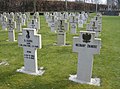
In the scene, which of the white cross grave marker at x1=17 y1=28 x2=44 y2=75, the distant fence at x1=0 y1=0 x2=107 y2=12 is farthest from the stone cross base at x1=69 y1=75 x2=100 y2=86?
the distant fence at x1=0 y1=0 x2=107 y2=12

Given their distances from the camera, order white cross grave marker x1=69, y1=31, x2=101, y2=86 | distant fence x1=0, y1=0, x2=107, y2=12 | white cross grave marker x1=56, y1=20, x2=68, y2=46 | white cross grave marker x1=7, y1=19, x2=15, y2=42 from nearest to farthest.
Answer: white cross grave marker x1=69, y1=31, x2=101, y2=86, white cross grave marker x1=56, y1=20, x2=68, y2=46, white cross grave marker x1=7, y1=19, x2=15, y2=42, distant fence x1=0, y1=0, x2=107, y2=12

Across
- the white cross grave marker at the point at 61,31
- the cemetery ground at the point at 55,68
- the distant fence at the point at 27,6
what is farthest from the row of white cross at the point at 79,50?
the distant fence at the point at 27,6

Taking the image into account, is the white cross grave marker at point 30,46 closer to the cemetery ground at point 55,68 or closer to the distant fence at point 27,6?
the cemetery ground at point 55,68

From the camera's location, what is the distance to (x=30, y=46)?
671cm

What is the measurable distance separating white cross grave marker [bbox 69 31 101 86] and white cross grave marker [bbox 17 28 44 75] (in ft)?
3.87

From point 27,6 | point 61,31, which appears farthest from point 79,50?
point 27,6

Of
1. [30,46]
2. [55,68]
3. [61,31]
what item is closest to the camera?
[30,46]

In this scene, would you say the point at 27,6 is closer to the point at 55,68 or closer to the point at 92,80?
the point at 55,68

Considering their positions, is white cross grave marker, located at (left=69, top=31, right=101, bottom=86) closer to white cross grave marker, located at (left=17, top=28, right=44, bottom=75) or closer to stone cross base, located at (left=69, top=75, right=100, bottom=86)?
stone cross base, located at (left=69, top=75, right=100, bottom=86)

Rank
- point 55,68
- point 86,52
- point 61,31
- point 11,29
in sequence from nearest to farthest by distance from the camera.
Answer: point 86,52
point 55,68
point 61,31
point 11,29

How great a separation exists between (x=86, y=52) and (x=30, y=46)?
175cm

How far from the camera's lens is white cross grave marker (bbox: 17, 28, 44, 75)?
659cm

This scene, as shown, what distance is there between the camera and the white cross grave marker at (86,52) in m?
6.00

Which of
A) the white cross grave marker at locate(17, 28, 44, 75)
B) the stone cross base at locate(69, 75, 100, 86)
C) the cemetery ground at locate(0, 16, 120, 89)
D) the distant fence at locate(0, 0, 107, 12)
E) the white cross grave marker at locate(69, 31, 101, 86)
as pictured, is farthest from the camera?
the distant fence at locate(0, 0, 107, 12)
